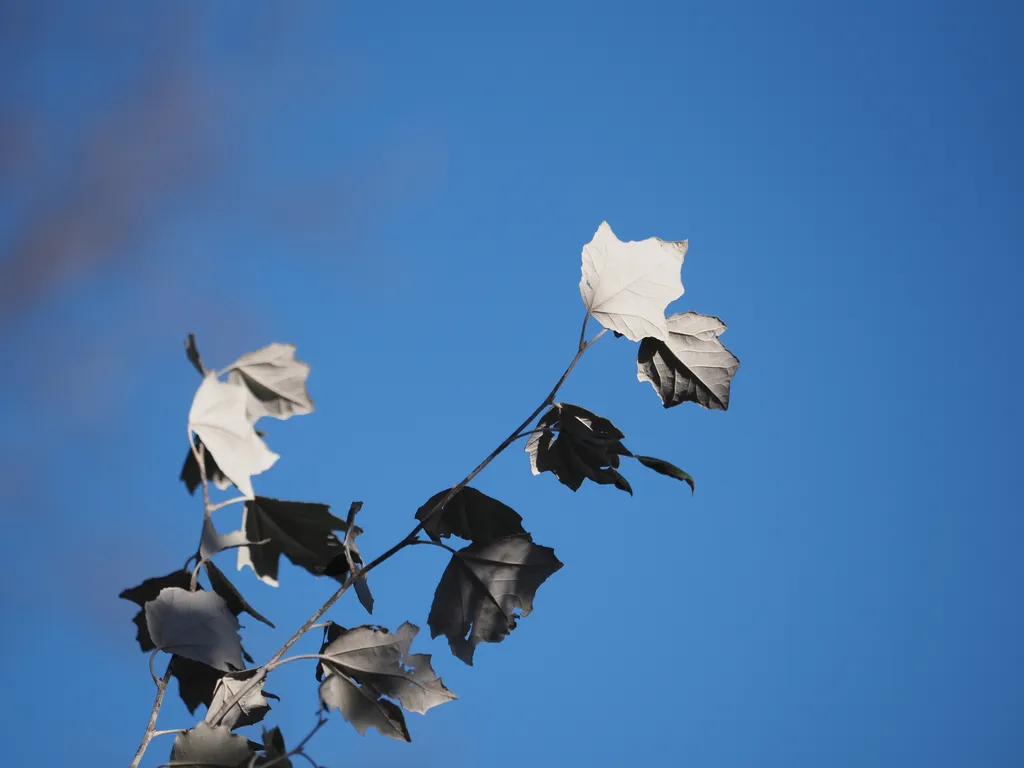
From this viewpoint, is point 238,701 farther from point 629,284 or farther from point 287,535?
point 629,284

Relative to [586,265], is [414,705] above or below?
below

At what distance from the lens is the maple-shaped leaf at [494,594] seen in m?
0.74

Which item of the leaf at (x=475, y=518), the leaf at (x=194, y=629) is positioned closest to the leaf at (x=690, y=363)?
the leaf at (x=475, y=518)

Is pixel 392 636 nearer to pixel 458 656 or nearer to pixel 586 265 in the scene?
pixel 458 656

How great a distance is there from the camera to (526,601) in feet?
2.44

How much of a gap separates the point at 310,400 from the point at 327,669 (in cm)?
20

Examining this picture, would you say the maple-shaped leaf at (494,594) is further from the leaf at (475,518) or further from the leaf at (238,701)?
the leaf at (238,701)

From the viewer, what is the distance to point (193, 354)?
25.4 inches

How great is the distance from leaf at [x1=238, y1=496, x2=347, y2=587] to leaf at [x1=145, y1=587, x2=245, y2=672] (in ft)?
0.16

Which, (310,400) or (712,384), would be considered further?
(712,384)

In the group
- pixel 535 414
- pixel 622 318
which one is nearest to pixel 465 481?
pixel 535 414

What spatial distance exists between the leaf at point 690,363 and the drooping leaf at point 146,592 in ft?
1.37

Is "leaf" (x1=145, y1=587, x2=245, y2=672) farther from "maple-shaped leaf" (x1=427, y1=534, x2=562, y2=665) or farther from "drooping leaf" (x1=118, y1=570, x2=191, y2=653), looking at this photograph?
"maple-shaped leaf" (x1=427, y1=534, x2=562, y2=665)

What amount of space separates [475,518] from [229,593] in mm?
205
